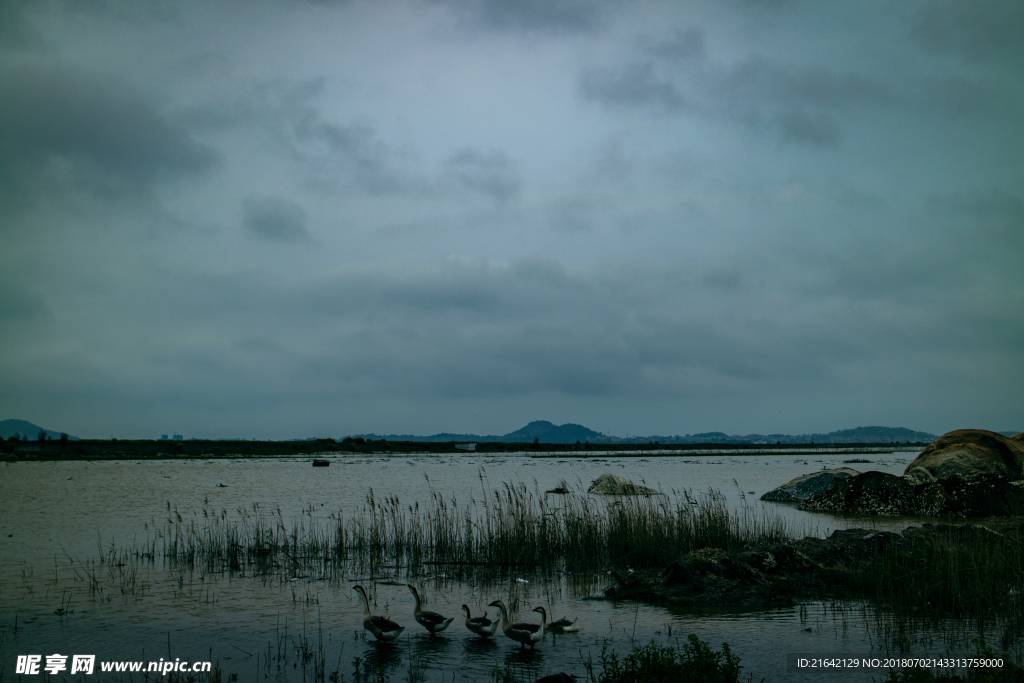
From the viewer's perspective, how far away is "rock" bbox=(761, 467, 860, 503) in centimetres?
3108

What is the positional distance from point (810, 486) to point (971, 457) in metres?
6.57

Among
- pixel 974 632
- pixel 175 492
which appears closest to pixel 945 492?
pixel 974 632

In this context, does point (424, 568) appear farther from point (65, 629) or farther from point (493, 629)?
point (65, 629)

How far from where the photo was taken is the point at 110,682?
8.94m

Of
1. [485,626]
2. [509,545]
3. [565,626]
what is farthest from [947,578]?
[509,545]

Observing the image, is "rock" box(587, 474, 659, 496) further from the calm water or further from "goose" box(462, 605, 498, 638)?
"goose" box(462, 605, 498, 638)

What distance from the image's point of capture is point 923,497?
85.0ft

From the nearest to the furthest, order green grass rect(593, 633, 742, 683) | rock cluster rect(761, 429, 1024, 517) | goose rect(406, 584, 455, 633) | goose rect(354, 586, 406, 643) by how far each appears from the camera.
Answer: green grass rect(593, 633, 742, 683) → goose rect(354, 586, 406, 643) → goose rect(406, 584, 455, 633) → rock cluster rect(761, 429, 1024, 517)

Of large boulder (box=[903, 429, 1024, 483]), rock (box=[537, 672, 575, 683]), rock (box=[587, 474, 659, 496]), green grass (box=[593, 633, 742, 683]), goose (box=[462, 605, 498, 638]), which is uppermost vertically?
large boulder (box=[903, 429, 1024, 483])

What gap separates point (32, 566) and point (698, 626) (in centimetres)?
1608

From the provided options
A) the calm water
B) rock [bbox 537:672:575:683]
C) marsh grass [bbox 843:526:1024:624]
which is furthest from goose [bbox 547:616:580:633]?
marsh grass [bbox 843:526:1024:624]

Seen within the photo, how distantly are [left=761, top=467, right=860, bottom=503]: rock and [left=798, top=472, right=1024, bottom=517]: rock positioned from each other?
3.87ft

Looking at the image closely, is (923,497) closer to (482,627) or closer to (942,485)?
(942,485)

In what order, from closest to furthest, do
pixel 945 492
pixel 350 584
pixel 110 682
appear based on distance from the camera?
1. pixel 110 682
2. pixel 350 584
3. pixel 945 492
